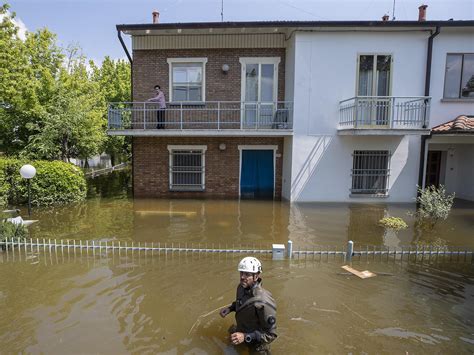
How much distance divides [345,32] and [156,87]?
23.3 feet

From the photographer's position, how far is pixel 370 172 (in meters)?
13.0

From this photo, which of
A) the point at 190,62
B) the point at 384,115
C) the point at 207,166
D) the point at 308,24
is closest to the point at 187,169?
the point at 207,166

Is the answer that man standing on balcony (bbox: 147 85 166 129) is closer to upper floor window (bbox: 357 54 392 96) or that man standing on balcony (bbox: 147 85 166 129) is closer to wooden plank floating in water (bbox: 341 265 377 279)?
upper floor window (bbox: 357 54 392 96)

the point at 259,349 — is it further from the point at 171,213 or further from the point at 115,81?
the point at 115,81

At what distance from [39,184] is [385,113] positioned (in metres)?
12.1

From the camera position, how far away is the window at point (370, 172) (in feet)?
42.4

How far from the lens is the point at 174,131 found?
1253 cm

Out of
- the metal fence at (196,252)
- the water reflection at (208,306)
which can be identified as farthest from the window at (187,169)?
the water reflection at (208,306)

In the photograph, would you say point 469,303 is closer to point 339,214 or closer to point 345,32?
point 339,214

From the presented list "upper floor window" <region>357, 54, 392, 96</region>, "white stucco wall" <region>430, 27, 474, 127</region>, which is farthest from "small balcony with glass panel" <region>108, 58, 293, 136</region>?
"white stucco wall" <region>430, 27, 474, 127</region>

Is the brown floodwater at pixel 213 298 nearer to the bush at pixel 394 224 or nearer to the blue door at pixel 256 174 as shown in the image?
the bush at pixel 394 224

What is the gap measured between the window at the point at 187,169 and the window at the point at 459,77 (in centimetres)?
950

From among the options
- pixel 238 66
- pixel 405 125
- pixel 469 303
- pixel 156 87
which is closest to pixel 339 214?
pixel 405 125

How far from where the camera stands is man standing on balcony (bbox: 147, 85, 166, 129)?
1287cm
